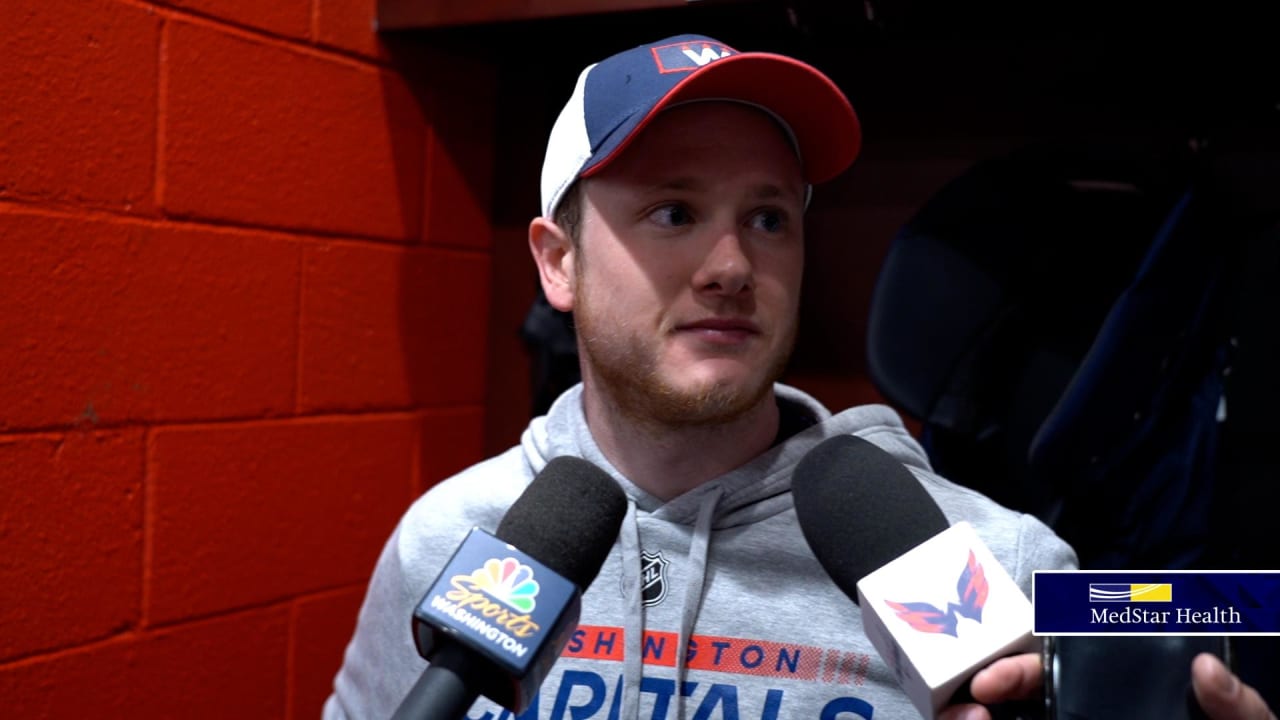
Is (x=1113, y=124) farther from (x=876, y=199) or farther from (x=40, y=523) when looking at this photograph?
(x=40, y=523)

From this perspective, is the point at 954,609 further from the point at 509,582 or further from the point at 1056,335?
the point at 1056,335

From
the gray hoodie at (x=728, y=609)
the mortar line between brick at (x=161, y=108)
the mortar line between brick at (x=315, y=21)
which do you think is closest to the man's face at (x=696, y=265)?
the gray hoodie at (x=728, y=609)

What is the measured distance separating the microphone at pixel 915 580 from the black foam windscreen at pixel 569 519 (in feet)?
0.54

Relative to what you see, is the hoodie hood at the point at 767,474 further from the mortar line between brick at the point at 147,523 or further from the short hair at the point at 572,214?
the mortar line between brick at the point at 147,523

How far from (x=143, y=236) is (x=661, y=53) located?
85 centimetres

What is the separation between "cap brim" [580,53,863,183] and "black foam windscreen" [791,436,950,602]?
1.26ft

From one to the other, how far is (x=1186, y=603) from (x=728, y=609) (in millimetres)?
602

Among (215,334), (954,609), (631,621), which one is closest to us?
(954,609)

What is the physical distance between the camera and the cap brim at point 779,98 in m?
1.12

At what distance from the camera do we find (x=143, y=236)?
161 centimetres

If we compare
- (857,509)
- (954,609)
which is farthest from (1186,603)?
(857,509)

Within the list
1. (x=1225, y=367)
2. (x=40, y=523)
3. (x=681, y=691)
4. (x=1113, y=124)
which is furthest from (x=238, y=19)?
(x=1225, y=367)

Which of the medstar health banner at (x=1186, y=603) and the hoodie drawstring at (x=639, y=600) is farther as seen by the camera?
the hoodie drawstring at (x=639, y=600)

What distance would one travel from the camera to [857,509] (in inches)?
33.6
